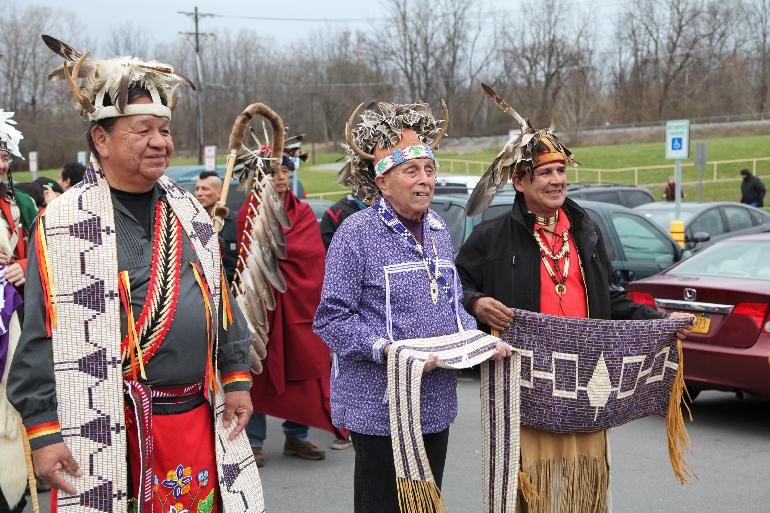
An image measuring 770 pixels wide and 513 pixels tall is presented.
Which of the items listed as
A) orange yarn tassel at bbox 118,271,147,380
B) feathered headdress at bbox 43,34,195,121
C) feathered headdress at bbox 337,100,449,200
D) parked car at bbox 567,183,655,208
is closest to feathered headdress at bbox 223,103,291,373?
feathered headdress at bbox 337,100,449,200

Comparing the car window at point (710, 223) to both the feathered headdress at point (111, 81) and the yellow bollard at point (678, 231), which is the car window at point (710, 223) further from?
the feathered headdress at point (111, 81)

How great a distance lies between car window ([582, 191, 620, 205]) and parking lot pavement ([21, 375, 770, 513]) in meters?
7.61

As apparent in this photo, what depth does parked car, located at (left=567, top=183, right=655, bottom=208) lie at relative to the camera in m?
15.2

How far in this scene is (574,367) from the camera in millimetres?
3873

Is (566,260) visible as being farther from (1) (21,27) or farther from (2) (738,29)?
(2) (738,29)

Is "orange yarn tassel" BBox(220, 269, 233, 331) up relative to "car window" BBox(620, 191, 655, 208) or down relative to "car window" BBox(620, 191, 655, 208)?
up

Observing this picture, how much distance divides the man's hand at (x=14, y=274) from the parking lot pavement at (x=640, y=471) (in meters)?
1.98

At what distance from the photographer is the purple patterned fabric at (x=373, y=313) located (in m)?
3.56

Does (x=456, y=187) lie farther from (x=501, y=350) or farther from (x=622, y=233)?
(x=501, y=350)

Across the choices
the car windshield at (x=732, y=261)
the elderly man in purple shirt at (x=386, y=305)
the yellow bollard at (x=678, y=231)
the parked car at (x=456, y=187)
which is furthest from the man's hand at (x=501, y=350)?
the yellow bollard at (x=678, y=231)

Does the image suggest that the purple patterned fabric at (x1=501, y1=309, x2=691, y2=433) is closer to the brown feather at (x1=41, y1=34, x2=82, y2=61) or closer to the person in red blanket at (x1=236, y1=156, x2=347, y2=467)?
the brown feather at (x1=41, y1=34, x2=82, y2=61)

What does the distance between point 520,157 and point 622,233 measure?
6386 mm

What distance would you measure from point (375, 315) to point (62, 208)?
49.7 inches

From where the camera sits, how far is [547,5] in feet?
245
